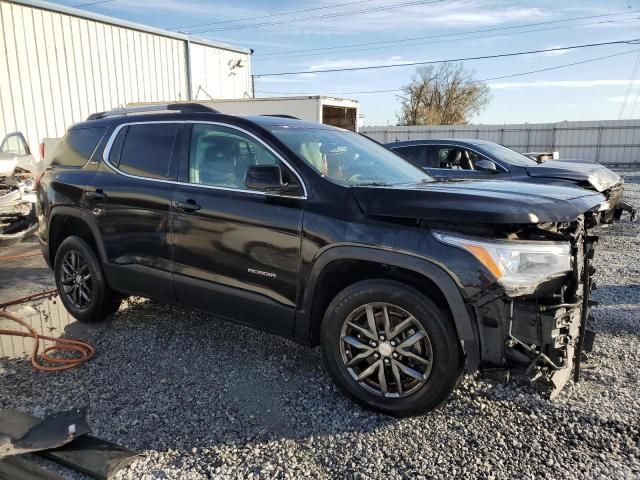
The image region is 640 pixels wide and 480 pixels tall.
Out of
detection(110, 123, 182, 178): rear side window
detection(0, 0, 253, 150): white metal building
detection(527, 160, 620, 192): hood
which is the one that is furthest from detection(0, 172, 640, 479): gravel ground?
detection(0, 0, 253, 150): white metal building

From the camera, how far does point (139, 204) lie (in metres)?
4.15

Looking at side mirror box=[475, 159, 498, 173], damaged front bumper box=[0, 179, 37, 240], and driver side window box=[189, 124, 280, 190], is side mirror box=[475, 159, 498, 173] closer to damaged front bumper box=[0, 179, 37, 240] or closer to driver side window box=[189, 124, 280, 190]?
driver side window box=[189, 124, 280, 190]

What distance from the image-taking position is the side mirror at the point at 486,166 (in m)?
8.05

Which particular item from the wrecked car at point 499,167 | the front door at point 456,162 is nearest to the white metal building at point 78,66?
the wrecked car at point 499,167

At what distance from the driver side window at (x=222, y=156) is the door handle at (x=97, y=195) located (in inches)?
39.0

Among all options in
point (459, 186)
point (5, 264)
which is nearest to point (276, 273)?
point (459, 186)

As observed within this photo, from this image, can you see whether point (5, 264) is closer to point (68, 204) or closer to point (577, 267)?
point (68, 204)

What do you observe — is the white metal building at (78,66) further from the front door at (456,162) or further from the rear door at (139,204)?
the rear door at (139,204)

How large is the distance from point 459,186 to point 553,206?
71 centimetres

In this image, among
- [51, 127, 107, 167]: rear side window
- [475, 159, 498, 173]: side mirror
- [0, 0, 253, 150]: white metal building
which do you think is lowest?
[475, 159, 498, 173]: side mirror

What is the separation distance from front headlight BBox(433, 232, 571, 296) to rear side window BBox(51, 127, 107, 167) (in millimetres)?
3395

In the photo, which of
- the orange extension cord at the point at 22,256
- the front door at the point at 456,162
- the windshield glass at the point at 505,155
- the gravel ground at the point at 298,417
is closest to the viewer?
the gravel ground at the point at 298,417

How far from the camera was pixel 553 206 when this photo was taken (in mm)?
2883

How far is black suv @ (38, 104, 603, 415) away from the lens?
9.21 ft
